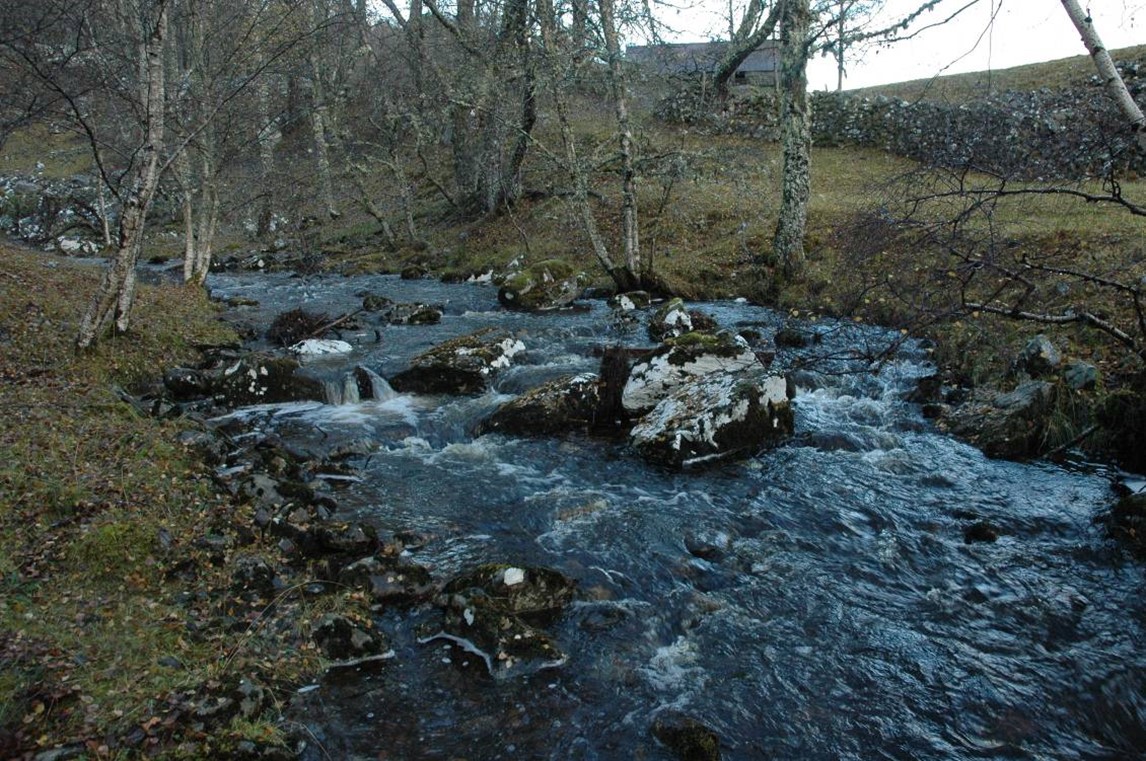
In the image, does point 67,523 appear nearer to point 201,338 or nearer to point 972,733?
point 972,733

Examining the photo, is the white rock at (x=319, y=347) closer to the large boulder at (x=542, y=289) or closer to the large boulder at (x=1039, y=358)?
the large boulder at (x=542, y=289)

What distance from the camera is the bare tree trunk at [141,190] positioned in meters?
9.01

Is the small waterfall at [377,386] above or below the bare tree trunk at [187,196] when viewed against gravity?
below

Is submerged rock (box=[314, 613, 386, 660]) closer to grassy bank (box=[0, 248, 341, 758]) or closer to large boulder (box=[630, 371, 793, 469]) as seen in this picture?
grassy bank (box=[0, 248, 341, 758])

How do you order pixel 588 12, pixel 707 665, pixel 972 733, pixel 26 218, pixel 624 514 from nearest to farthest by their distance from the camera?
1. pixel 972 733
2. pixel 707 665
3. pixel 624 514
4. pixel 588 12
5. pixel 26 218

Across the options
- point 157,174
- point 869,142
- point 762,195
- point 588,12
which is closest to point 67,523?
point 157,174

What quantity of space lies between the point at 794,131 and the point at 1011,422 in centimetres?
903

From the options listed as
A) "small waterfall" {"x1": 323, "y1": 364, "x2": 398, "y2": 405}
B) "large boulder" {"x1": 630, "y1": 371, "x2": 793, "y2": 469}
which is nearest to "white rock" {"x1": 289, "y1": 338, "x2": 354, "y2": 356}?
"small waterfall" {"x1": 323, "y1": 364, "x2": 398, "y2": 405}

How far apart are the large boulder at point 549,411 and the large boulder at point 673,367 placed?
555 mm

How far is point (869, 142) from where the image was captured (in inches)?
1094

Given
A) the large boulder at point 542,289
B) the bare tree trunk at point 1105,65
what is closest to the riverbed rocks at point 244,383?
the large boulder at point 542,289

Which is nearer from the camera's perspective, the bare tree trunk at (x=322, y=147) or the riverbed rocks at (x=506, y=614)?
the riverbed rocks at (x=506, y=614)

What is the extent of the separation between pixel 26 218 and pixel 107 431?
3362 cm

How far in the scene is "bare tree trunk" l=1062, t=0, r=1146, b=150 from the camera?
548 centimetres
